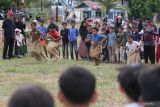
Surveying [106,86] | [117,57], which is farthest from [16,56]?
[106,86]

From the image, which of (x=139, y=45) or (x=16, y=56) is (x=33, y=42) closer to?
(x=16, y=56)

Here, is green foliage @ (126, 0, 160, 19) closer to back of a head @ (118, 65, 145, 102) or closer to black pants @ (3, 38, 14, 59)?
black pants @ (3, 38, 14, 59)

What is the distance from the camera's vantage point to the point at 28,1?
40.8m

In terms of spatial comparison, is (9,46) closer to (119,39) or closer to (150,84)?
(119,39)

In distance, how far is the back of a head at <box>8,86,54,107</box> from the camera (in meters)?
3.33

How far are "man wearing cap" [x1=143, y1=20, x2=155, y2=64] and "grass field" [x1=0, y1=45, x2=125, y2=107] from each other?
1.89 metres

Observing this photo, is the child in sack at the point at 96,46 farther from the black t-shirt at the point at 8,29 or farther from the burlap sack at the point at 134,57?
the black t-shirt at the point at 8,29

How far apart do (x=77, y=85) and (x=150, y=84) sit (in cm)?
59

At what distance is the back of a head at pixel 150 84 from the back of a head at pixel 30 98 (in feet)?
3.07

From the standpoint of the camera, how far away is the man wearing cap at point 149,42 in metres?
17.7

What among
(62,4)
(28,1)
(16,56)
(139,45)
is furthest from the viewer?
(62,4)

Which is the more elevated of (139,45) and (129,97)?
(129,97)

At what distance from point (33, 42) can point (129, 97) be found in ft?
45.0

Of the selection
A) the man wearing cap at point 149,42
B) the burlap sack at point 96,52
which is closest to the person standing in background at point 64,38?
the burlap sack at point 96,52
